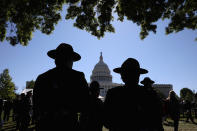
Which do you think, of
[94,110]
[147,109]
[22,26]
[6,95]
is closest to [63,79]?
[147,109]

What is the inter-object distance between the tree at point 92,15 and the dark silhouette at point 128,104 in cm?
515

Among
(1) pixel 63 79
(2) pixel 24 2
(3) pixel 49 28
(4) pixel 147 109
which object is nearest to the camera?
(4) pixel 147 109

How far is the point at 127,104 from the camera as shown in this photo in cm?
240

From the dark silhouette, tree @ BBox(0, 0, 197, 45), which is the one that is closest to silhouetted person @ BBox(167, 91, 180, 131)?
tree @ BBox(0, 0, 197, 45)

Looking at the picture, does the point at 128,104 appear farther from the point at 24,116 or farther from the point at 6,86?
the point at 6,86

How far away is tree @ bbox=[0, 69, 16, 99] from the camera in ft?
174

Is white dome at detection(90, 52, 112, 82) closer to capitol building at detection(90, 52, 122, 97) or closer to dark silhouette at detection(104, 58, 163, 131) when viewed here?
capitol building at detection(90, 52, 122, 97)

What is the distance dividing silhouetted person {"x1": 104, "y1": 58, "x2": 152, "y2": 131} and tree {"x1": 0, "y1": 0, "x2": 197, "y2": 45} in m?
5.14

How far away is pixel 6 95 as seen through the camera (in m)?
53.2

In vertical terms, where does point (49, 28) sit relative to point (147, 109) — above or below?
above

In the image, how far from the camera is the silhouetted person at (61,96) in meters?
2.48

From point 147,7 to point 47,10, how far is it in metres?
4.51

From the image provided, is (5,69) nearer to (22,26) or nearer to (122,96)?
(22,26)

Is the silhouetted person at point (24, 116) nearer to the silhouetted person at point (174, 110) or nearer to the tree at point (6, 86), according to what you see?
the silhouetted person at point (174, 110)
